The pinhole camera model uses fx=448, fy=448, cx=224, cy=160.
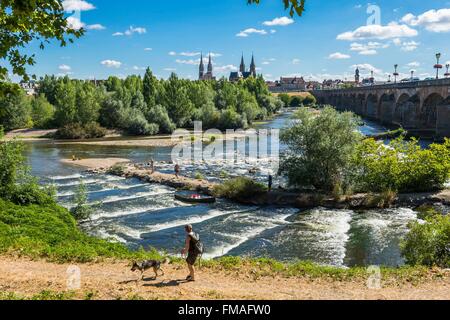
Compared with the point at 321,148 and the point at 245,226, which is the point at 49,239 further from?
the point at 321,148

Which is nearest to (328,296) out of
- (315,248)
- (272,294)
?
(272,294)

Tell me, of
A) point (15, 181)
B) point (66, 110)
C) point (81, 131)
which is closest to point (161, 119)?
point (81, 131)

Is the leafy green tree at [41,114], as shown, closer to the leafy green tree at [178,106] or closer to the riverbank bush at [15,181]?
the leafy green tree at [178,106]

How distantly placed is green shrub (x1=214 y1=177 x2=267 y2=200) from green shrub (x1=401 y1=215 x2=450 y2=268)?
17591 millimetres

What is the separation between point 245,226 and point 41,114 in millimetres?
82551

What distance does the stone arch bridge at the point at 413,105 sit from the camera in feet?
249

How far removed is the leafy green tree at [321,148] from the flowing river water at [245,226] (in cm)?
366

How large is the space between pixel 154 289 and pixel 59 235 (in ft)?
33.5

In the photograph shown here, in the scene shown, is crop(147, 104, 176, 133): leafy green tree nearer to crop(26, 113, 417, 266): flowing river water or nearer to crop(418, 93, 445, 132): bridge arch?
crop(418, 93, 445, 132): bridge arch

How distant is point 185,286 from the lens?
14195 millimetres

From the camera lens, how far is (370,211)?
32.9 m

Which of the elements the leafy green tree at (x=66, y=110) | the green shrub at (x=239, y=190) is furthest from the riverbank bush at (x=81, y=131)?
the green shrub at (x=239, y=190)
